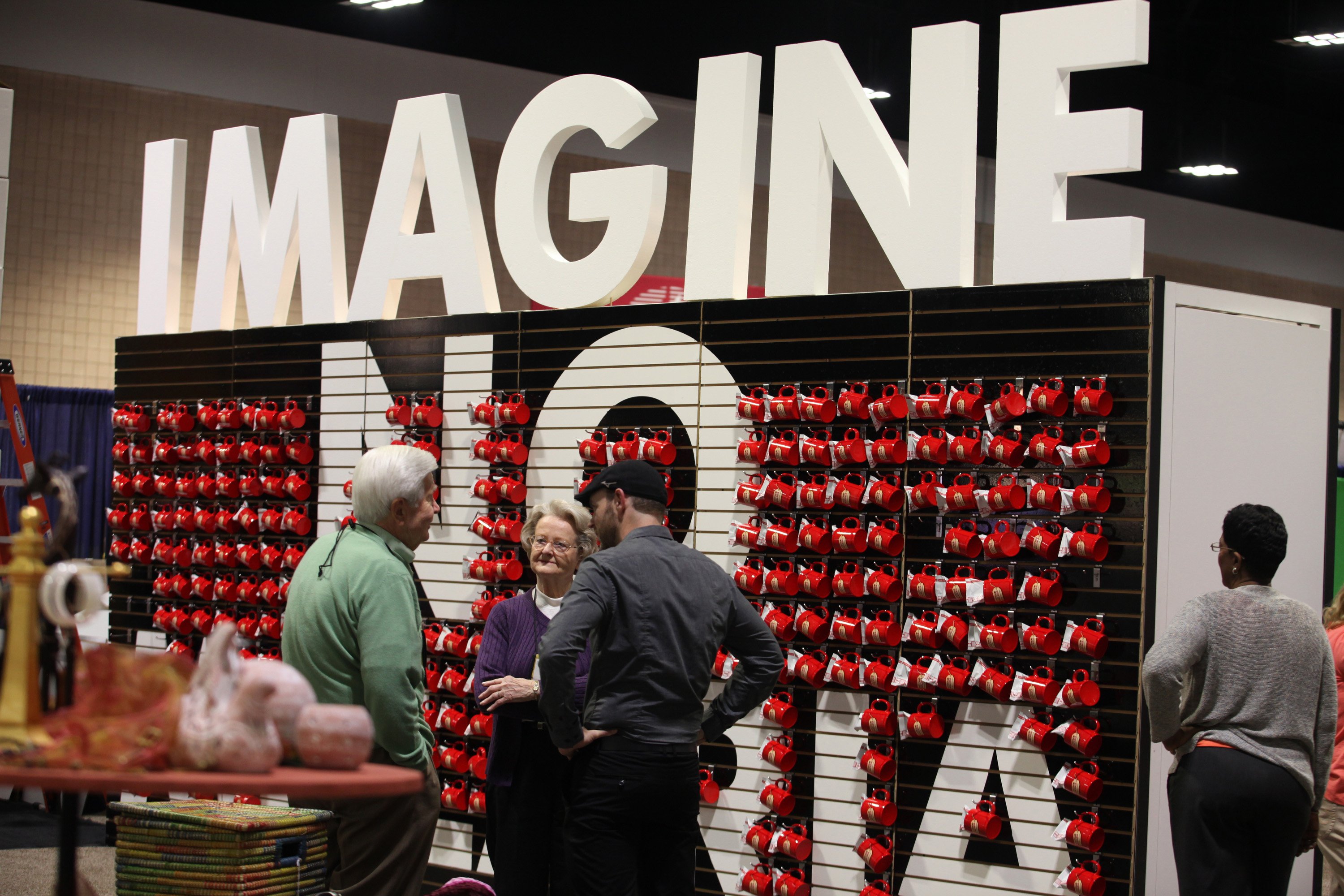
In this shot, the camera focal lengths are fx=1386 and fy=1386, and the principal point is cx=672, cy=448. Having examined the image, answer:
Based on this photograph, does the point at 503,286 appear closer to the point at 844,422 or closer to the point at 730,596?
the point at 844,422

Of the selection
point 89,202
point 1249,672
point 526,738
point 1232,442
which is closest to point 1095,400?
point 1232,442

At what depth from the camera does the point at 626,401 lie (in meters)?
5.74

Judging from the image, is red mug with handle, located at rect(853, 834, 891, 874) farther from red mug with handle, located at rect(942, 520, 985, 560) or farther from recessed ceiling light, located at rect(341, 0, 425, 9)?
recessed ceiling light, located at rect(341, 0, 425, 9)

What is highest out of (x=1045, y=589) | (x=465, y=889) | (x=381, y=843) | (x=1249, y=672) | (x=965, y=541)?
(x=965, y=541)

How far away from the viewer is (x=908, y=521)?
4977 millimetres

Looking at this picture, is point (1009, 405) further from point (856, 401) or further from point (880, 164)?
point (880, 164)

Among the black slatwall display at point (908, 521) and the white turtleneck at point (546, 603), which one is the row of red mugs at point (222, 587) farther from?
the white turtleneck at point (546, 603)

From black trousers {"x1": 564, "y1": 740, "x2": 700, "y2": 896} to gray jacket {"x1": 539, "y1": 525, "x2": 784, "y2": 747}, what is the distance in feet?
0.24

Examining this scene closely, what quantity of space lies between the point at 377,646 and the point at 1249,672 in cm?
240

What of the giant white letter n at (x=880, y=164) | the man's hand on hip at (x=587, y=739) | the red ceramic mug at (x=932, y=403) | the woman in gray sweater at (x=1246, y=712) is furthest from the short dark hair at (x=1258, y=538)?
the man's hand on hip at (x=587, y=739)

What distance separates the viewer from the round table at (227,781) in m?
1.83

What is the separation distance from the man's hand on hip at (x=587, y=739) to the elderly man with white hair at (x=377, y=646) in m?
0.38

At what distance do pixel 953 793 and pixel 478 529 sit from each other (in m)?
2.32

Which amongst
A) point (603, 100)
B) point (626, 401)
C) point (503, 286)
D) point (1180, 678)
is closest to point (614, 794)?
point (1180, 678)
